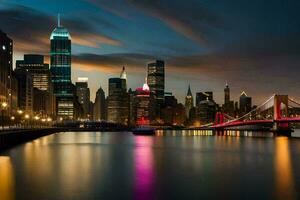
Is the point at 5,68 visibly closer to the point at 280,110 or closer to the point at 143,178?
the point at 280,110

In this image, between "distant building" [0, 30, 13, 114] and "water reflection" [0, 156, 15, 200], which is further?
"distant building" [0, 30, 13, 114]

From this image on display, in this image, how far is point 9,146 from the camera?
75.6 meters

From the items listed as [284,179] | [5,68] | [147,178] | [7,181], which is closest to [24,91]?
[5,68]

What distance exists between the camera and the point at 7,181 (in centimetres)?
3659

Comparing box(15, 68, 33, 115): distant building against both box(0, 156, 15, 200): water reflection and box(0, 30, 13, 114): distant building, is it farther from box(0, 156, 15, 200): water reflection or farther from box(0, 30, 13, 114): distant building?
box(0, 156, 15, 200): water reflection

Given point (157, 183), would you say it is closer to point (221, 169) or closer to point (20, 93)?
point (221, 169)

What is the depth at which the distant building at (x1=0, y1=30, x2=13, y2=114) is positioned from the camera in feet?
400

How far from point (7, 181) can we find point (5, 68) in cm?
9411

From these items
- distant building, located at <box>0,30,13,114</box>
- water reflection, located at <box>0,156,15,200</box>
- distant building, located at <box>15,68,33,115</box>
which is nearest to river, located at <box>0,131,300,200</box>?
water reflection, located at <box>0,156,15,200</box>

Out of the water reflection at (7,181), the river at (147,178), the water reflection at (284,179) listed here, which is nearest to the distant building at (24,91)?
the river at (147,178)

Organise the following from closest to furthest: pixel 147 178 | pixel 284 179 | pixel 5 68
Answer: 1. pixel 284 179
2. pixel 147 178
3. pixel 5 68

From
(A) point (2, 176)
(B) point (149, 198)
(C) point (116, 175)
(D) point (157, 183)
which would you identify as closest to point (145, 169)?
(C) point (116, 175)

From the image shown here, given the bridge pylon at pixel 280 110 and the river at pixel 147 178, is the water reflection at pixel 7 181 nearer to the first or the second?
the river at pixel 147 178

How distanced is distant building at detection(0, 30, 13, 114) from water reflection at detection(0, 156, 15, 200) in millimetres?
73672
